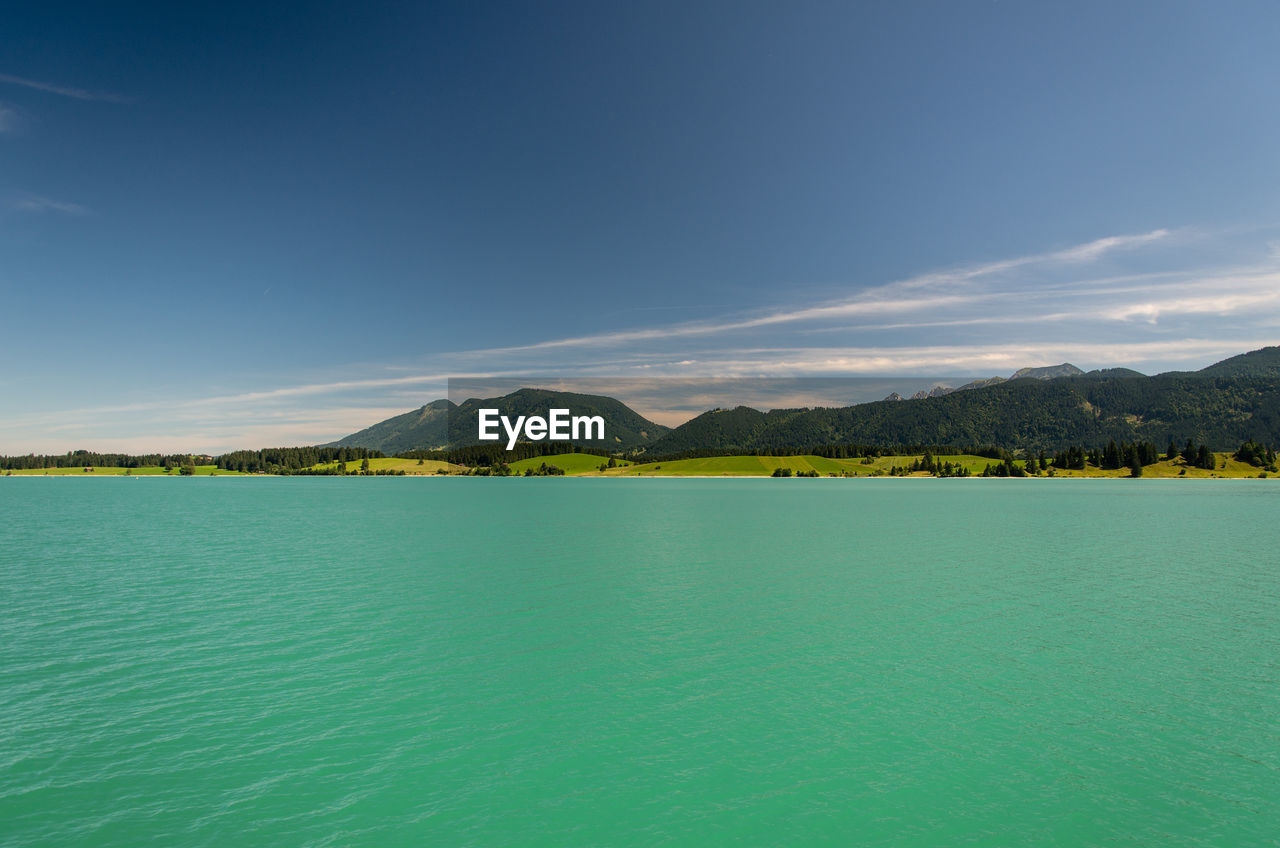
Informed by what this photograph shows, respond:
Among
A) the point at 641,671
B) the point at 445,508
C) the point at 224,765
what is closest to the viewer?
the point at 224,765

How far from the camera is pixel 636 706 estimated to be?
70.1ft

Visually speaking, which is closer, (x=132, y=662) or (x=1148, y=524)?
(x=132, y=662)

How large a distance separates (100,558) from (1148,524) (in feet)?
392

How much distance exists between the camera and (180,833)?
531 inches

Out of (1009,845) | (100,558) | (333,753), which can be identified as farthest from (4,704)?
(100,558)

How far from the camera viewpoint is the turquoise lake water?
14.5 meters

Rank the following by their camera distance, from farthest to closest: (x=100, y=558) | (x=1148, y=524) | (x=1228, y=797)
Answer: (x=1148, y=524) < (x=100, y=558) < (x=1228, y=797)

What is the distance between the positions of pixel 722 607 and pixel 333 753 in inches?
891

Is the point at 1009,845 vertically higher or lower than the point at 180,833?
lower

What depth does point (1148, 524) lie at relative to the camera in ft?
289

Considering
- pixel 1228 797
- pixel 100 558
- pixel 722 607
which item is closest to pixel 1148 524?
pixel 722 607

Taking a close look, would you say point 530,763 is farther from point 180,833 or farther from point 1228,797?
point 1228,797

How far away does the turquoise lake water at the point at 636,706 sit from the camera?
1452 cm

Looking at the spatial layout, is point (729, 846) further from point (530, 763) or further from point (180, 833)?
point (180, 833)
